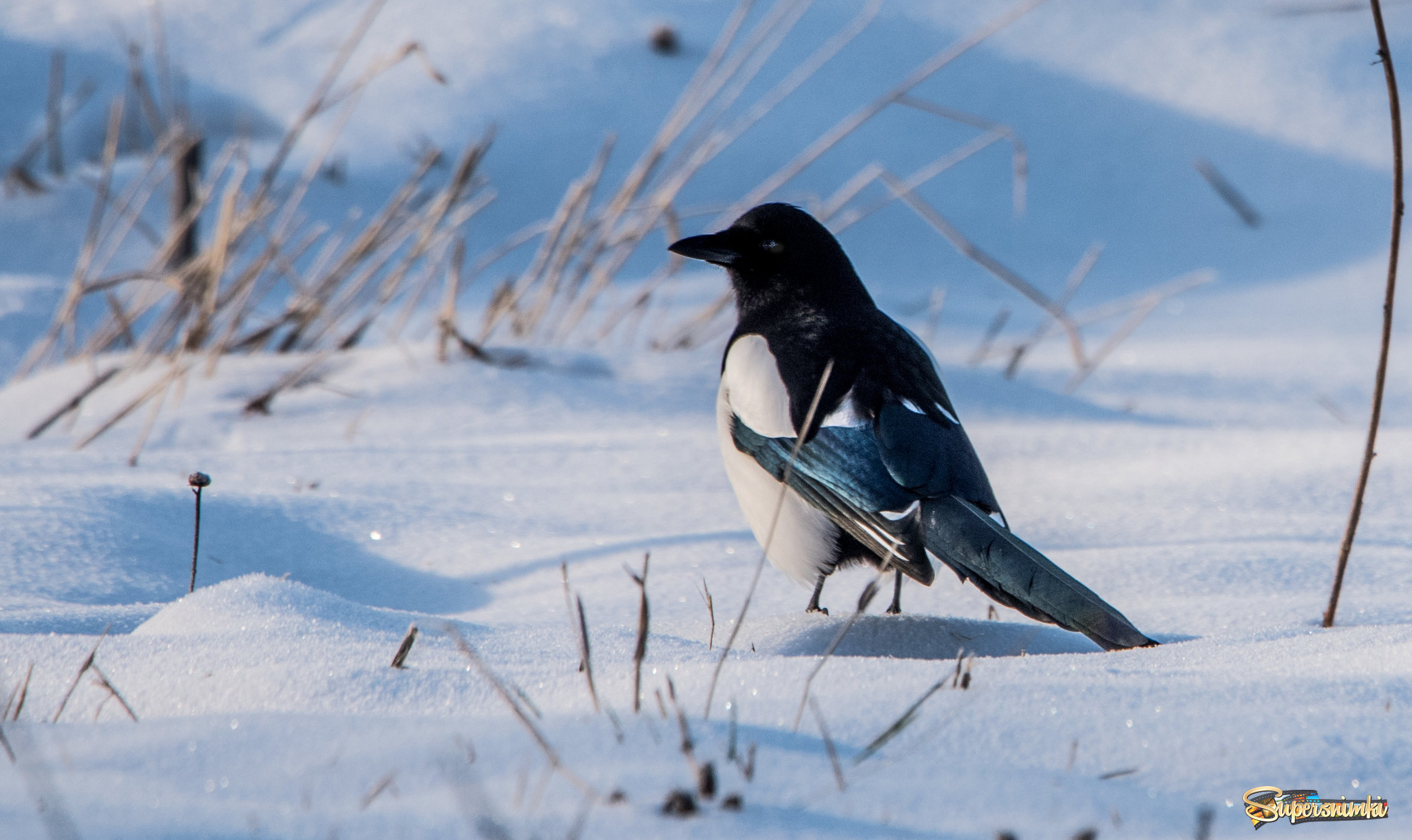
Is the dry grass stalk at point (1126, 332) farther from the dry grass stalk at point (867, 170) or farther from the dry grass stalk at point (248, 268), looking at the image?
the dry grass stalk at point (248, 268)

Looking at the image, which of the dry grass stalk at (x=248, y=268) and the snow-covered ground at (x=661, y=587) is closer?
the snow-covered ground at (x=661, y=587)

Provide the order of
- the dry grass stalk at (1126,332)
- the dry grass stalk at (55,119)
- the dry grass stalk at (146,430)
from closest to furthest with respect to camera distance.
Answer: the dry grass stalk at (146,430), the dry grass stalk at (1126,332), the dry grass stalk at (55,119)

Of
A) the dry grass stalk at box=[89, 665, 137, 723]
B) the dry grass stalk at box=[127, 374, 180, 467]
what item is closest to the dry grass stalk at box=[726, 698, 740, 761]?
the dry grass stalk at box=[89, 665, 137, 723]

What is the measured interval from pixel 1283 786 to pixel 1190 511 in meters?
1.50

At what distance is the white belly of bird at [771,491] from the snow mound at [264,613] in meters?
0.61

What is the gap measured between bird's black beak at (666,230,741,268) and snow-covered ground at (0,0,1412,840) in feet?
1.58

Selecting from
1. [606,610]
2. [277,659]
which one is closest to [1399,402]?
[606,610]

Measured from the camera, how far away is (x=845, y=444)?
1.88 m

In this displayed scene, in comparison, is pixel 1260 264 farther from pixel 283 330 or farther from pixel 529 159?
pixel 283 330

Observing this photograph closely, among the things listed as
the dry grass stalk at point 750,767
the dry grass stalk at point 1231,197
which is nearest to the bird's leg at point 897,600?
the dry grass stalk at point 750,767

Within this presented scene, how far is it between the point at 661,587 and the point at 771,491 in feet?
0.76

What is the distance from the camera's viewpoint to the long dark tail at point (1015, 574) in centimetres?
153

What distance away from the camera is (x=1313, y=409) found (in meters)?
3.83

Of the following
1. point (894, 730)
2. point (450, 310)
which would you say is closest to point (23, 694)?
point (894, 730)
